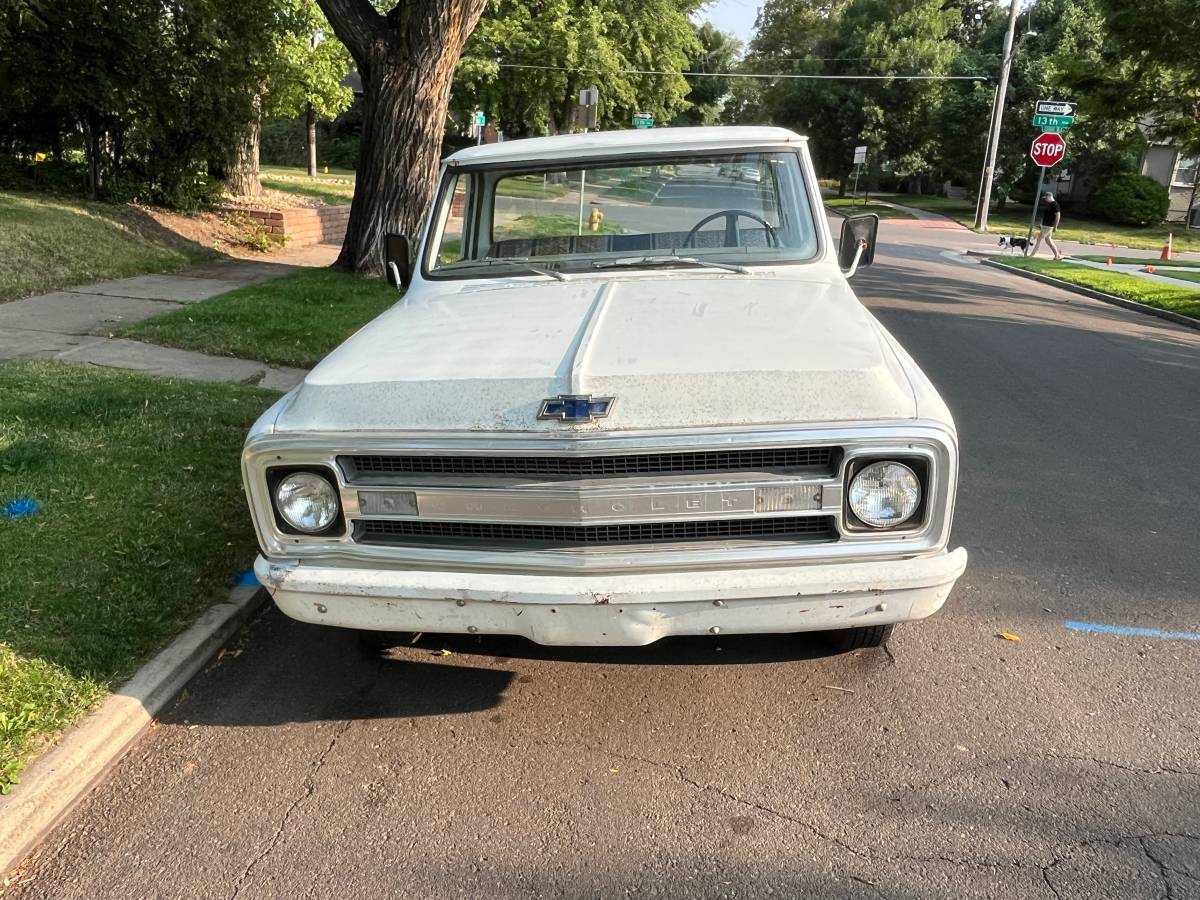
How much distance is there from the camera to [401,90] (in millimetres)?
10859

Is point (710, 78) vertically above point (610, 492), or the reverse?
point (710, 78)

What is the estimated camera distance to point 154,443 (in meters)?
5.28

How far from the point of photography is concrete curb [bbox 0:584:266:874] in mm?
2605

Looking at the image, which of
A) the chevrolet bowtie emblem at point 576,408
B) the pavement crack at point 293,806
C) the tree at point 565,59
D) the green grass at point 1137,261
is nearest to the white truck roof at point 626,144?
the chevrolet bowtie emblem at point 576,408

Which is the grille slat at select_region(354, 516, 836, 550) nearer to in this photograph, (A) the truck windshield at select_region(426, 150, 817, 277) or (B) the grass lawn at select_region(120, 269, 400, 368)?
(A) the truck windshield at select_region(426, 150, 817, 277)

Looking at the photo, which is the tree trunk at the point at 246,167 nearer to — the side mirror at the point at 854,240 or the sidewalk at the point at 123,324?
the sidewalk at the point at 123,324

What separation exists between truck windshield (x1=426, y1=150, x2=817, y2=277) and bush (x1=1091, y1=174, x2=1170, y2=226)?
120 ft

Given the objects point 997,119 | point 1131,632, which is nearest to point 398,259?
point 1131,632

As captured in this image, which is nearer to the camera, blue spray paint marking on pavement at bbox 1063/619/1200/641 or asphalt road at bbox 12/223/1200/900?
asphalt road at bbox 12/223/1200/900

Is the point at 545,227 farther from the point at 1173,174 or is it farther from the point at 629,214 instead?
the point at 1173,174

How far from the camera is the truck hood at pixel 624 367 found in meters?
2.66

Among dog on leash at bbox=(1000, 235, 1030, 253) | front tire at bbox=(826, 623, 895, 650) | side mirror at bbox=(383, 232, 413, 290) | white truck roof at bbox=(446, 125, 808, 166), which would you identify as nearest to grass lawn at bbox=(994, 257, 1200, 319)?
dog on leash at bbox=(1000, 235, 1030, 253)

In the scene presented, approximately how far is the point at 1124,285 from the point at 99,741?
17.4 m

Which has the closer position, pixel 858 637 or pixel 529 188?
pixel 858 637
